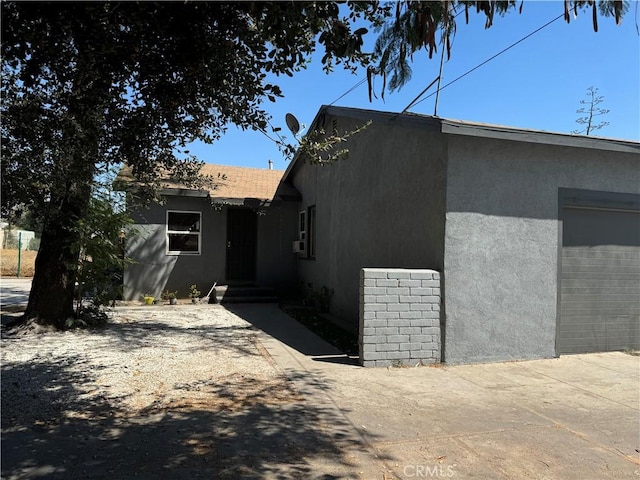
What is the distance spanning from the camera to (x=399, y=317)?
6520 millimetres

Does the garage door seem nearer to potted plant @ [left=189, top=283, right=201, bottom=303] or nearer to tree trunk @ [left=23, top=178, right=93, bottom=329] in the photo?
tree trunk @ [left=23, top=178, right=93, bottom=329]

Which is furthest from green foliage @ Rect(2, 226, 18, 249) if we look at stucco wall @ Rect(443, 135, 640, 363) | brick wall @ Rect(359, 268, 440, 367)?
stucco wall @ Rect(443, 135, 640, 363)

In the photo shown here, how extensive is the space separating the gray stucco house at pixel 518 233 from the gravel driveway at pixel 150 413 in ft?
9.85

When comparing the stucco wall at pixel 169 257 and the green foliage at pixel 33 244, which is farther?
the green foliage at pixel 33 244

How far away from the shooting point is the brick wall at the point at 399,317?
21.1 ft

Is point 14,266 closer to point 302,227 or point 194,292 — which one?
point 194,292

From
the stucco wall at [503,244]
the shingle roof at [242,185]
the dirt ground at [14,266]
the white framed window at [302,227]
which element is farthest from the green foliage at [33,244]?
the stucco wall at [503,244]

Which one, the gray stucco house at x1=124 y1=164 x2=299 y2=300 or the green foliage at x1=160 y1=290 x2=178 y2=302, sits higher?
the gray stucco house at x1=124 y1=164 x2=299 y2=300

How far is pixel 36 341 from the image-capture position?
7574 millimetres

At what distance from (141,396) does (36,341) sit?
3.68 meters

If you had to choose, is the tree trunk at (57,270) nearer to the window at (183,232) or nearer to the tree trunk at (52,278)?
the tree trunk at (52,278)

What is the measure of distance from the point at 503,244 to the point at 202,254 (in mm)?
9444

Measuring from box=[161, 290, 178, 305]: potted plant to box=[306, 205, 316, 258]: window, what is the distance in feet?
13.3

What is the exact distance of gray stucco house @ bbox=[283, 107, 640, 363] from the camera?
6.70m
